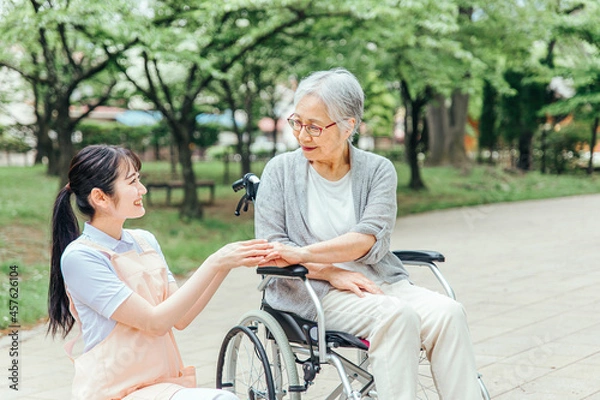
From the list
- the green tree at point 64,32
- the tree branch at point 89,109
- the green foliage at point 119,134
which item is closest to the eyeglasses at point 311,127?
the green tree at point 64,32

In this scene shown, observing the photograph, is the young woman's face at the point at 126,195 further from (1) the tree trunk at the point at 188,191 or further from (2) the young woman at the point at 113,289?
(1) the tree trunk at the point at 188,191

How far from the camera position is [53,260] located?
7.80 ft

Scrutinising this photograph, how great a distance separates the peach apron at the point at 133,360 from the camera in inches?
90.6

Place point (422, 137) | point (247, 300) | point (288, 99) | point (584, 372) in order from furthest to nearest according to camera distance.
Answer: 1. point (422, 137)
2. point (288, 99)
3. point (247, 300)
4. point (584, 372)

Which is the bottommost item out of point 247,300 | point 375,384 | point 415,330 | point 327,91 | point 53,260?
point 247,300

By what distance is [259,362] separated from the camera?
3.13 metres

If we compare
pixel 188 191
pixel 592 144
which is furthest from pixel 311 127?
pixel 592 144

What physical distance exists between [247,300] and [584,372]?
10.2ft

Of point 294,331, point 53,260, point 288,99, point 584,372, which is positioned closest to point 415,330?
point 294,331

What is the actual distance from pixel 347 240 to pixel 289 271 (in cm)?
29

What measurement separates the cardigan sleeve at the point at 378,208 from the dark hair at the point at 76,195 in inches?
37.3

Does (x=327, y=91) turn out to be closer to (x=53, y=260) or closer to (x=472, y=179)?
(x=53, y=260)

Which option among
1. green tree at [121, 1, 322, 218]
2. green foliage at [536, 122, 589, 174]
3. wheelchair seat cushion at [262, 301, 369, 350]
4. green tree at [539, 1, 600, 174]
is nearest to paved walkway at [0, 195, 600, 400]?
wheelchair seat cushion at [262, 301, 369, 350]

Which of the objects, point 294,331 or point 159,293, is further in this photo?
point 294,331
